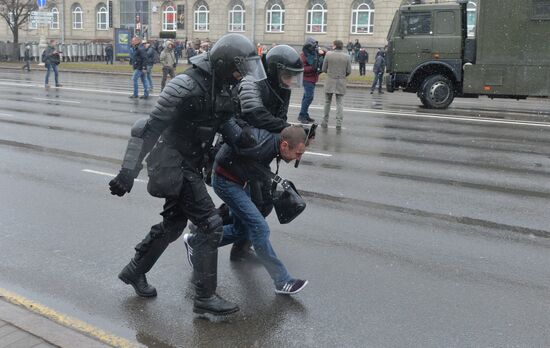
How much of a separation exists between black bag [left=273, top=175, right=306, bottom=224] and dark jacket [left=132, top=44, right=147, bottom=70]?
1513 centimetres

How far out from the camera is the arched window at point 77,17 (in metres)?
62.3

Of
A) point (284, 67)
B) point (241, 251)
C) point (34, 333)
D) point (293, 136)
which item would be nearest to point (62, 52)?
point (241, 251)

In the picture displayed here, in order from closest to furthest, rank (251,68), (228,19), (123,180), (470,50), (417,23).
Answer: (123,180)
(251,68)
(470,50)
(417,23)
(228,19)

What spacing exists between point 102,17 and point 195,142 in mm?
61520

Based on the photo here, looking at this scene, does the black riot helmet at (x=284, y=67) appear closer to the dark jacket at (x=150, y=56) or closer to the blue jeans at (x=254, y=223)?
the blue jeans at (x=254, y=223)

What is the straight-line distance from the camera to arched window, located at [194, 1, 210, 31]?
55.2 metres

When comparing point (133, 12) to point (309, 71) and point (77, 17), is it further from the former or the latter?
point (309, 71)

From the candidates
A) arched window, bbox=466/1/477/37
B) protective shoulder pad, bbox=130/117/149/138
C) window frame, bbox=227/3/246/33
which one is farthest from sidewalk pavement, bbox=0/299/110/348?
window frame, bbox=227/3/246/33

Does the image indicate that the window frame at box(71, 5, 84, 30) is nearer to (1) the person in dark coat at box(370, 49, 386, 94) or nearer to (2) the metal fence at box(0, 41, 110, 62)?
(2) the metal fence at box(0, 41, 110, 62)

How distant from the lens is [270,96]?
16.1 ft

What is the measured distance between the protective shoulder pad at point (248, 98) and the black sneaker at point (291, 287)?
128 centimetres

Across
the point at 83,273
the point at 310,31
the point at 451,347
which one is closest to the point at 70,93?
the point at 83,273

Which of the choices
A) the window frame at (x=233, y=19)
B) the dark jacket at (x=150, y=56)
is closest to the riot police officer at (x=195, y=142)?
the dark jacket at (x=150, y=56)

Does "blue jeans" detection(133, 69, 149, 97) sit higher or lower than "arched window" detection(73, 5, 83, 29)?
lower
